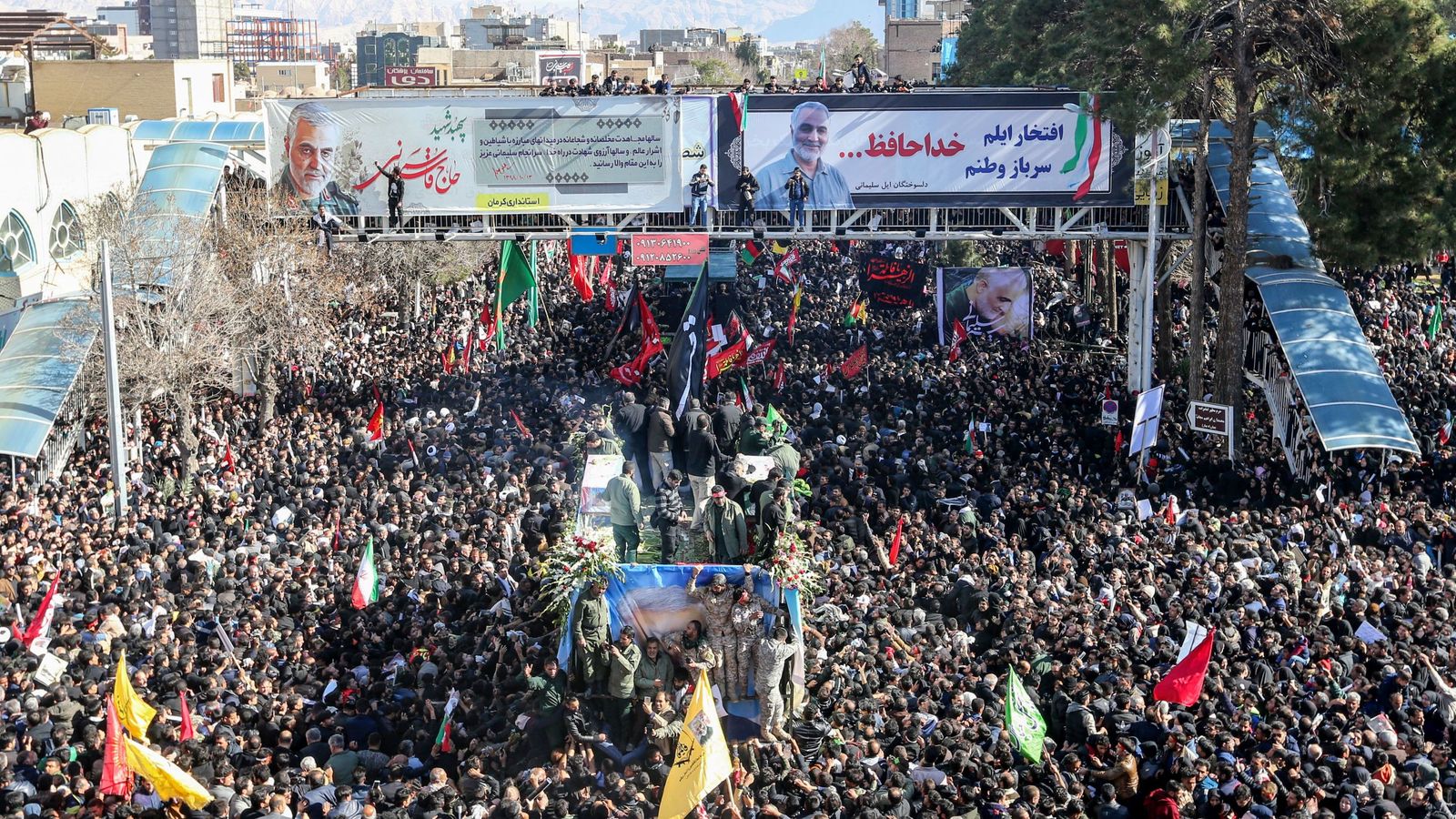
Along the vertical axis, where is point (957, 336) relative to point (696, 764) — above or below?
above

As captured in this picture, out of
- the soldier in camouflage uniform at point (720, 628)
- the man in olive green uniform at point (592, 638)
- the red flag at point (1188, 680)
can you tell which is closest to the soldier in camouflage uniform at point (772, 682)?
the soldier in camouflage uniform at point (720, 628)

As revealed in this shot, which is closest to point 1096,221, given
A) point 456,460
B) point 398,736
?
point 456,460

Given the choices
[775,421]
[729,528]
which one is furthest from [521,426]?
[729,528]

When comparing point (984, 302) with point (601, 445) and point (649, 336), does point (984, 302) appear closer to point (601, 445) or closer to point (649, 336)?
point (649, 336)

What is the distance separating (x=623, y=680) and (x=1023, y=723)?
3.89 m

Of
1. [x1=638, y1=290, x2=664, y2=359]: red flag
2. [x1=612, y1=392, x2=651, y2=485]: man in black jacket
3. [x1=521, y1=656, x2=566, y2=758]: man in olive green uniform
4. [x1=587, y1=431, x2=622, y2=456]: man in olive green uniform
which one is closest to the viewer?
[x1=521, y1=656, x2=566, y2=758]: man in olive green uniform

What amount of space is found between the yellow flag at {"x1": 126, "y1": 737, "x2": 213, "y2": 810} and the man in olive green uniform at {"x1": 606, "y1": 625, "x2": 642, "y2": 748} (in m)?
4.00

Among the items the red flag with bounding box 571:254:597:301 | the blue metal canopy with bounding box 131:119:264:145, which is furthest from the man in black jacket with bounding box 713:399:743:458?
the blue metal canopy with bounding box 131:119:264:145

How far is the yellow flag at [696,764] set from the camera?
1334 cm

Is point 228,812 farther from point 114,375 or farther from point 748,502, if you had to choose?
point 114,375

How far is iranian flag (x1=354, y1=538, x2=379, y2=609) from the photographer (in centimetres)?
1897

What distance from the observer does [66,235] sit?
3381 cm

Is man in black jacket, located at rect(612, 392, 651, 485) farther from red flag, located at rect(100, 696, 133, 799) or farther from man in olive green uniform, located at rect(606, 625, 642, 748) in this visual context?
red flag, located at rect(100, 696, 133, 799)

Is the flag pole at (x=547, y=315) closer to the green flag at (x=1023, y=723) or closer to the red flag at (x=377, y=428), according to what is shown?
the red flag at (x=377, y=428)
